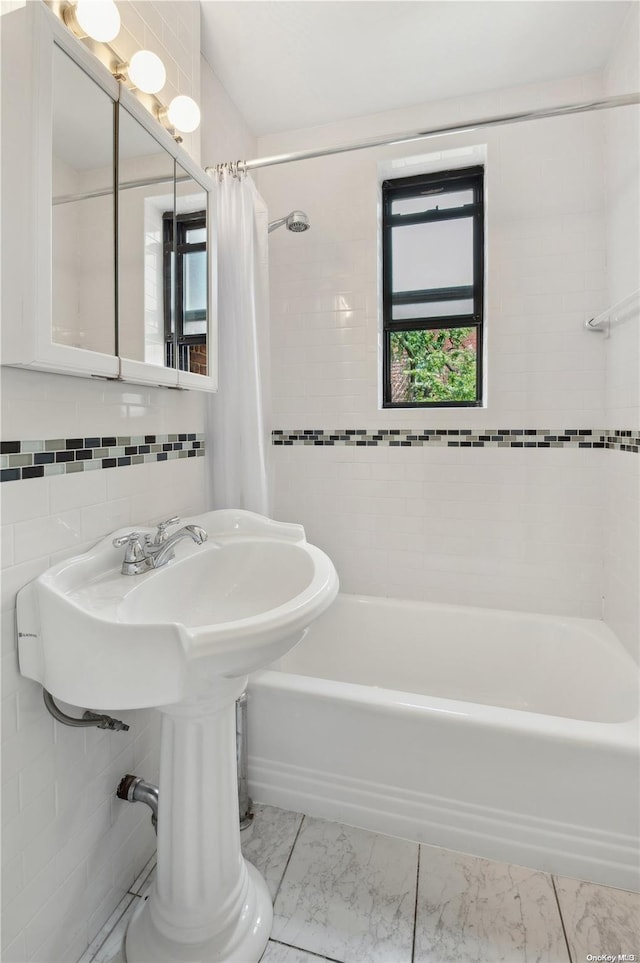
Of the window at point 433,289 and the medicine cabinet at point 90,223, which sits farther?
the window at point 433,289

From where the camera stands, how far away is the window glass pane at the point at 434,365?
230 cm

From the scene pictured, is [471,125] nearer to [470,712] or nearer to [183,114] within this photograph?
[183,114]

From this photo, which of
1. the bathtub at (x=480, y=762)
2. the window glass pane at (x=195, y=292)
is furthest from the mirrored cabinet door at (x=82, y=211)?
the bathtub at (x=480, y=762)

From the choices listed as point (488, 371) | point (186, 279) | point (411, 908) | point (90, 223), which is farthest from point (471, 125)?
point (411, 908)

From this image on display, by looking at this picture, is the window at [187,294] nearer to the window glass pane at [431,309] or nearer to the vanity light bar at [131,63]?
the vanity light bar at [131,63]

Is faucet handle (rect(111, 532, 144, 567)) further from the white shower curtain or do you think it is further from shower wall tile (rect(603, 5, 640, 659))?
shower wall tile (rect(603, 5, 640, 659))

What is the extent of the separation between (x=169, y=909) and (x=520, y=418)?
80.1 inches

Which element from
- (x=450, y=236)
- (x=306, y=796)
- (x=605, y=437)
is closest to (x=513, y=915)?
(x=306, y=796)

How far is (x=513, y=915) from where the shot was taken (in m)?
1.22

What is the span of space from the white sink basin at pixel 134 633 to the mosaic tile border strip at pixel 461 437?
43.7 inches

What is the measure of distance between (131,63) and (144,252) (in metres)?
0.46

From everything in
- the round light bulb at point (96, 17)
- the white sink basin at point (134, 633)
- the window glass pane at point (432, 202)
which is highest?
the window glass pane at point (432, 202)

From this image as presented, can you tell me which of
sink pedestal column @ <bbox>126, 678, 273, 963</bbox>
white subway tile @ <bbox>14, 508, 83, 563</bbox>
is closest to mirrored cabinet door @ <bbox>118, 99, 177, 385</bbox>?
white subway tile @ <bbox>14, 508, 83, 563</bbox>

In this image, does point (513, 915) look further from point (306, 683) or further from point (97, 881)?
point (97, 881)
